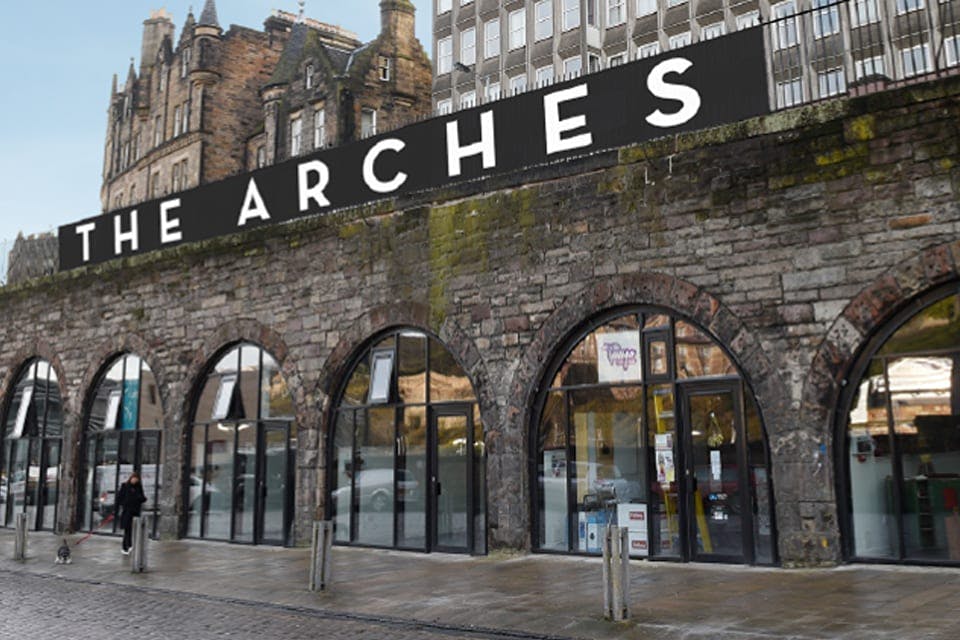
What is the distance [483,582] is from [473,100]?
31.0 m

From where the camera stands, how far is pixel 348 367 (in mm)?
14484

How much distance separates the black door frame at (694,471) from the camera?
10531mm

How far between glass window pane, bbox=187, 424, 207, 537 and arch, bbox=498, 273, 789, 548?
6621mm

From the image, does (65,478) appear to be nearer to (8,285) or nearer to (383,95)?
(8,285)

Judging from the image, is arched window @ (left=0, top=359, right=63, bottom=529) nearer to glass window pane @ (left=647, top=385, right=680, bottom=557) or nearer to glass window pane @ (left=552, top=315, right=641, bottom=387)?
glass window pane @ (left=552, top=315, right=641, bottom=387)

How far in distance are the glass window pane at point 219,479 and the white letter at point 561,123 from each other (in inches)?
312

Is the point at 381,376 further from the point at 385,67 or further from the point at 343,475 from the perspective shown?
the point at 385,67

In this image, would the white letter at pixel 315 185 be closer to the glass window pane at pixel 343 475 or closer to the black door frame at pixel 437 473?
the glass window pane at pixel 343 475

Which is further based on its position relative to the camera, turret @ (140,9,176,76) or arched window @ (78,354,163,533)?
turret @ (140,9,176,76)

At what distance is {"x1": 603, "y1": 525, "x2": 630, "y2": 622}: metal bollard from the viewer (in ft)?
25.1

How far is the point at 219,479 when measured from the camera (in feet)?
52.7

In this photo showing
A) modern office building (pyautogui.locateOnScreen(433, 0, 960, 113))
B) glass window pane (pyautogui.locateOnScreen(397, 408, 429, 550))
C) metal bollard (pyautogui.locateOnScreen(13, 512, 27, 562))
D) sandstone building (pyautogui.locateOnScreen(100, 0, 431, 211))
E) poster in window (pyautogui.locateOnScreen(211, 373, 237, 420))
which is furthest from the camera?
sandstone building (pyautogui.locateOnScreen(100, 0, 431, 211))

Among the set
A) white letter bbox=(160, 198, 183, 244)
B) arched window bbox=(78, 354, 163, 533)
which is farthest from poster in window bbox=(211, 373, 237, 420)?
white letter bbox=(160, 198, 183, 244)

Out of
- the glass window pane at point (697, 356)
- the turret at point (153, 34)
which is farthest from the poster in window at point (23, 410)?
the turret at point (153, 34)
